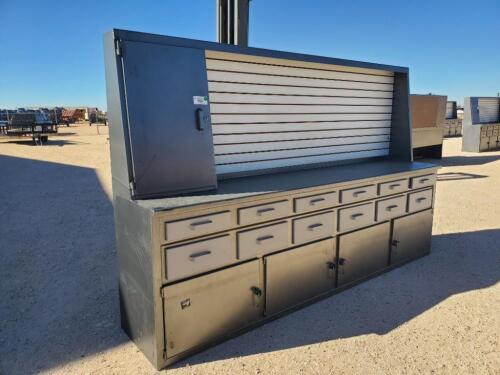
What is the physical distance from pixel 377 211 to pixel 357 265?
500mm

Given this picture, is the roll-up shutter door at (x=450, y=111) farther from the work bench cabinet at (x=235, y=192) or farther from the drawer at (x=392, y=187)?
the drawer at (x=392, y=187)

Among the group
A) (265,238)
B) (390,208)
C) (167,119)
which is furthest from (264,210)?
(390,208)

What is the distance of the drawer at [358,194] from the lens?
9.55 feet

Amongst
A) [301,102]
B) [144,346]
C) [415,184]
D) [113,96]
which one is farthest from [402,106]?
[144,346]

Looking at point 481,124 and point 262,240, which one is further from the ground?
point 481,124

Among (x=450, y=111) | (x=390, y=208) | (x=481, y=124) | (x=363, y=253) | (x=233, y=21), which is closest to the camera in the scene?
(x=363, y=253)

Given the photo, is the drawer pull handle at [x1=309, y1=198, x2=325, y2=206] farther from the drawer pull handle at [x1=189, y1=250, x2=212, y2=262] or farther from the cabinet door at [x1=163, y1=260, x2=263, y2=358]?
the drawer pull handle at [x1=189, y1=250, x2=212, y2=262]

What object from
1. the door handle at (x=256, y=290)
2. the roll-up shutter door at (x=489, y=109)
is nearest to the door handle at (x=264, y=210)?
the door handle at (x=256, y=290)

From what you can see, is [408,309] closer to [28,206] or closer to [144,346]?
[144,346]

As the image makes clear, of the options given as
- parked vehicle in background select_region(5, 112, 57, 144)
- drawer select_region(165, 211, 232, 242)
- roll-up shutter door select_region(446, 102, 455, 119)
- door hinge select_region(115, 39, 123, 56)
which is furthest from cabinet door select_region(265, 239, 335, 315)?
roll-up shutter door select_region(446, 102, 455, 119)

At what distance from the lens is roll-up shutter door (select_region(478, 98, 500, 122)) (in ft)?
38.1

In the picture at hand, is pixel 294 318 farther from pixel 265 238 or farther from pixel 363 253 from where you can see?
pixel 363 253

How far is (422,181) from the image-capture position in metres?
3.59

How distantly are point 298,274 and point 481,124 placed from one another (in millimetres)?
11324
